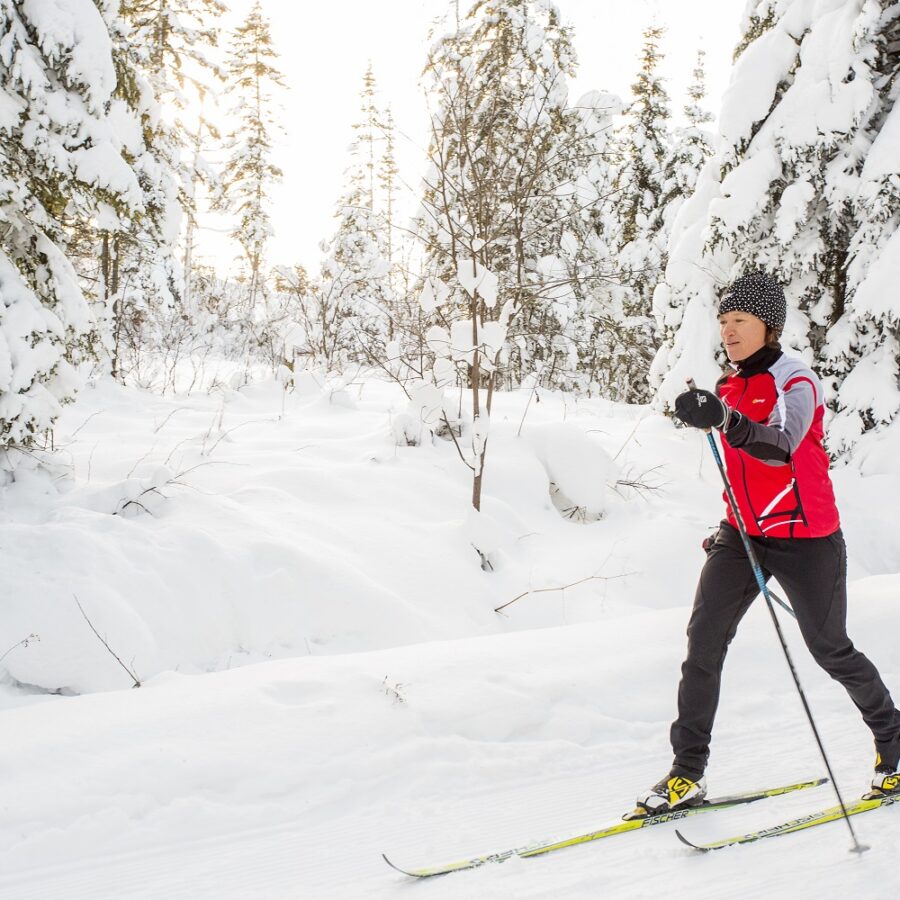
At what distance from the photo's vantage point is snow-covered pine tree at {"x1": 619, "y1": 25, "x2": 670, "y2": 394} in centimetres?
1902

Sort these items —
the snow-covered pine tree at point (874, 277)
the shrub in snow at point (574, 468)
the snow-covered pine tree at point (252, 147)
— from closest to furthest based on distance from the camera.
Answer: the snow-covered pine tree at point (874, 277)
the shrub in snow at point (574, 468)
the snow-covered pine tree at point (252, 147)

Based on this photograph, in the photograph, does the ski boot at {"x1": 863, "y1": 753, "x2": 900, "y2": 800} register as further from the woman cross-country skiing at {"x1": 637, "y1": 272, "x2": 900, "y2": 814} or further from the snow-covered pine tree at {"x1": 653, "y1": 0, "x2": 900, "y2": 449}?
the snow-covered pine tree at {"x1": 653, "y1": 0, "x2": 900, "y2": 449}

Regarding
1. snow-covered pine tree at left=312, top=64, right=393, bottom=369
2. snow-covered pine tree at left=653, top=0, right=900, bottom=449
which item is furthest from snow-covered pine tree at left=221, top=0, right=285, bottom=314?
snow-covered pine tree at left=653, top=0, right=900, bottom=449

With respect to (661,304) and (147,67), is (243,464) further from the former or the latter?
(147,67)

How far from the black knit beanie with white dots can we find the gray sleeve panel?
24 cm

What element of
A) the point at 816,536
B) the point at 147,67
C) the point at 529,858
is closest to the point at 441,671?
the point at 529,858

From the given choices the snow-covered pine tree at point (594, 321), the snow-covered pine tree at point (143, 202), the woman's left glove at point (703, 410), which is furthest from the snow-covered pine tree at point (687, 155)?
the woman's left glove at point (703, 410)

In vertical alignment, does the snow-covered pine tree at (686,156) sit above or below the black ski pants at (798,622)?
above

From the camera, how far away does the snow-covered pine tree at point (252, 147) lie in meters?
29.5

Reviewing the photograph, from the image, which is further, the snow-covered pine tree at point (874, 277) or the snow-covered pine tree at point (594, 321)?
the snow-covered pine tree at point (594, 321)

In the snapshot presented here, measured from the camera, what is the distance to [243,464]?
6.75 meters

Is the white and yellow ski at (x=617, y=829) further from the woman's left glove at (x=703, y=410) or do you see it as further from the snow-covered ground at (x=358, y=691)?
the woman's left glove at (x=703, y=410)

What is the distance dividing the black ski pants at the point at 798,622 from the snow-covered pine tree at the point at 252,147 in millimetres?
29006

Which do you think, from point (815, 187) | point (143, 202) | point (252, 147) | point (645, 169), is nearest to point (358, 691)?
point (143, 202)
